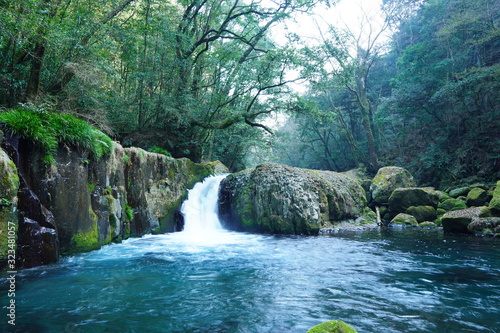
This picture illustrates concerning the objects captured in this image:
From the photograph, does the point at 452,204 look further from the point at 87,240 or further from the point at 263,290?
the point at 87,240

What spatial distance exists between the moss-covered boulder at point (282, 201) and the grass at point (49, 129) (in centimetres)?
571

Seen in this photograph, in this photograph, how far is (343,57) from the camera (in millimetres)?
18812

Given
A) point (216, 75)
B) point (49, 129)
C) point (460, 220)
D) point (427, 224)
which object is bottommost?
point (427, 224)

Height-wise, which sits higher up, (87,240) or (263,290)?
(87,240)

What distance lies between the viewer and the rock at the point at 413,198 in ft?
38.8

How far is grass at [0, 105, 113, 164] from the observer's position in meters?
4.94

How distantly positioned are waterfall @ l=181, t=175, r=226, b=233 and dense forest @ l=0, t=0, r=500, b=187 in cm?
274

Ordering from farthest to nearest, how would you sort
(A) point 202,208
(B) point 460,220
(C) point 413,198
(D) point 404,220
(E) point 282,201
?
(C) point 413,198 < (D) point 404,220 < (A) point 202,208 < (E) point 282,201 < (B) point 460,220

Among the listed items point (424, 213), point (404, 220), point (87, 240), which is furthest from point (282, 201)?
point (424, 213)

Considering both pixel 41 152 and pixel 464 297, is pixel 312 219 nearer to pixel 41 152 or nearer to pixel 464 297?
pixel 464 297

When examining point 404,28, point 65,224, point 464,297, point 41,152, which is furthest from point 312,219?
point 404,28

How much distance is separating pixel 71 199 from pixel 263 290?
4.29 m

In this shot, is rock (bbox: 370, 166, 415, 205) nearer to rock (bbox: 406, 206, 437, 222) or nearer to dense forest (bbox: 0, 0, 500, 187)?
rock (bbox: 406, 206, 437, 222)

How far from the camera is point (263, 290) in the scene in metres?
4.20
